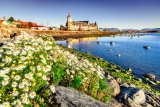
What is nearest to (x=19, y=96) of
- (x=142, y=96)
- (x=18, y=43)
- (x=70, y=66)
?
(x=18, y=43)

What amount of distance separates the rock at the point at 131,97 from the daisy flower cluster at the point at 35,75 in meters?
3.57

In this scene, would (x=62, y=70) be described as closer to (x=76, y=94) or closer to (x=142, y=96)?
(x=76, y=94)

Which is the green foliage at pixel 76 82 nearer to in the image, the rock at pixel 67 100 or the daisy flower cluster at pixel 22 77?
the rock at pixel 67 100

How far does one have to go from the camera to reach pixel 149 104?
49.4 feet

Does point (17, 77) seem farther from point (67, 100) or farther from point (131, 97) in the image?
point (131, 97)

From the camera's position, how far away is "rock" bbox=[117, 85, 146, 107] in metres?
13.7

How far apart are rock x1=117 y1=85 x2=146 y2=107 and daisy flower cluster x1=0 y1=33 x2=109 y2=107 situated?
3571 millimetres

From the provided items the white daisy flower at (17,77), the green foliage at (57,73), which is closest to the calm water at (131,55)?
the green foliage at (57,73)

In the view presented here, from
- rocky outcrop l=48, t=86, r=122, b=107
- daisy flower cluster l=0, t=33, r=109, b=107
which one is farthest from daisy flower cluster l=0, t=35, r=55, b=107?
rocky outcrop l=48, t=86, r=122, b=107

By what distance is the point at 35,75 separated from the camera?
7246mm

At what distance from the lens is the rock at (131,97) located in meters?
13.7

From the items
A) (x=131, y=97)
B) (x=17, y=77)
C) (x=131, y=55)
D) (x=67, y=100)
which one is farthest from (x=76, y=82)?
(x=131, y=55)

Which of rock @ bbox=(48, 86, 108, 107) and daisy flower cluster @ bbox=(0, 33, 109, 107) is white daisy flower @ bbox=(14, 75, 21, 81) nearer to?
daisy flower cluster @ bbox=(0, 33, 109, 107)

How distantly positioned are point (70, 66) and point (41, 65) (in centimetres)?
256
